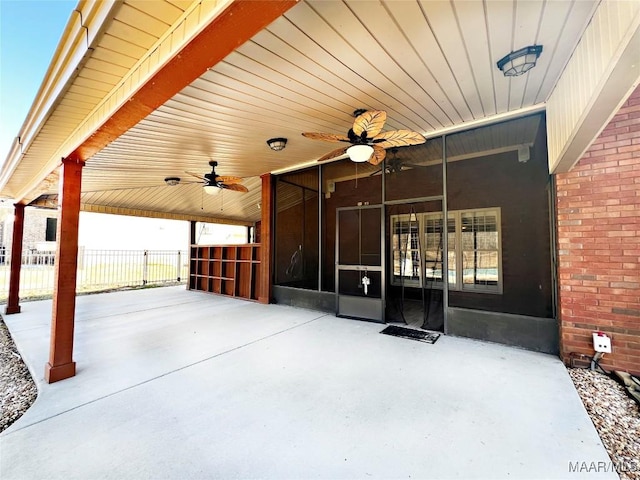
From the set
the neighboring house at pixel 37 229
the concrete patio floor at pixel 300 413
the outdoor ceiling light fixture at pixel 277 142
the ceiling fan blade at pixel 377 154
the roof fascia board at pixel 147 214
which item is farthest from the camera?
the neighboring house at pixel 37 229

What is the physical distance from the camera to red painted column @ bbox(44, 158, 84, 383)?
270 centimetres

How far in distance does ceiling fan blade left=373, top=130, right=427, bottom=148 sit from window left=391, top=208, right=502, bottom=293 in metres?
2.62

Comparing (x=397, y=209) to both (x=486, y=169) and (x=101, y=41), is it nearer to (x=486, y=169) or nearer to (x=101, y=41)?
(x=486, y=169)

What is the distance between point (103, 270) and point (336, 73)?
10.8 metres

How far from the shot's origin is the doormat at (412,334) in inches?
149

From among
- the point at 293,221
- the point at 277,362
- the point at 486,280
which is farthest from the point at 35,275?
the point at 486,280

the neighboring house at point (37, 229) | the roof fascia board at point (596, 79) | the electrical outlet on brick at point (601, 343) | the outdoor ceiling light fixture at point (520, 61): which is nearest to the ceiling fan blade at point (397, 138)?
the outdoor ceiling light fixture at point (520, 61)

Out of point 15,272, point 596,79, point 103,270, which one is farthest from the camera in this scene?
point 103,270

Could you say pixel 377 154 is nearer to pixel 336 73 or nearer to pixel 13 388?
pixel 336 73

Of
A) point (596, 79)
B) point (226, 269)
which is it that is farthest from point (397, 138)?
point (226, 269)

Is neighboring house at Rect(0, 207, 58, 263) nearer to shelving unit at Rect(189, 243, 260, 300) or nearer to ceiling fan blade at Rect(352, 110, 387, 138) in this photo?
shelving unit at Rect(189, 243, 260, 300)

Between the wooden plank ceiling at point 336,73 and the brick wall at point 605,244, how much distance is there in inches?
36.9

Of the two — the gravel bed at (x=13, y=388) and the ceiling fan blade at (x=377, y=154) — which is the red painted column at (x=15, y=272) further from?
the ceiling fan blade at (x=377, y=154)

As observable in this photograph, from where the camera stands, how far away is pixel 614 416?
2.07m
